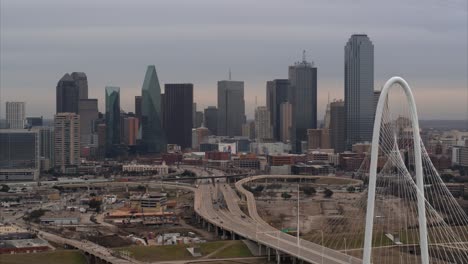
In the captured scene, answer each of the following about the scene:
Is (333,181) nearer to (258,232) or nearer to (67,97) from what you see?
(258,232)

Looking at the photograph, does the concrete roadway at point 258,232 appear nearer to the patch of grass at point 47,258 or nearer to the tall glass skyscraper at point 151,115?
the patch of grass at point 47,258

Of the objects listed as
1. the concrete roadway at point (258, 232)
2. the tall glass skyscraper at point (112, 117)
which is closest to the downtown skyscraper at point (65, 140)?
the tall glass skyscraper at point (112, 117)

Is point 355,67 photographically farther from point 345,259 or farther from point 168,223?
point 345,259

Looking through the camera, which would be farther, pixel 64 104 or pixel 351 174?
pixel 64 104

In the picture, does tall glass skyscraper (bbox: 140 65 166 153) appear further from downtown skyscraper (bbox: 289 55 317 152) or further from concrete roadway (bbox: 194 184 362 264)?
concrete roadway (bbox: 194 184 362 264)

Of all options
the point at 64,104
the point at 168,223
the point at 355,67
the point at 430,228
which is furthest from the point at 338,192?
the point at 64,104

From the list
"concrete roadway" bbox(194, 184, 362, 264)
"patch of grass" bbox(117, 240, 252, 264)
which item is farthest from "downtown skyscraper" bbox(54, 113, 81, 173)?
"patch of grass" bbox(117, 240, 252, 264)
